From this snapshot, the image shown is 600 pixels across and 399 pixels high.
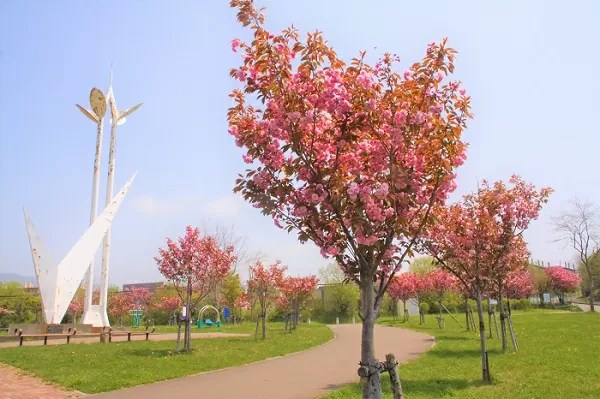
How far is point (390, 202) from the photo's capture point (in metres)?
5.31

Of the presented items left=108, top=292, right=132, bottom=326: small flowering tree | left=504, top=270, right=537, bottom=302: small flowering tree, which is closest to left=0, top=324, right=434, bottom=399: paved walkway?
left=504, top=270, right=537, bottom=302: small flowering tree

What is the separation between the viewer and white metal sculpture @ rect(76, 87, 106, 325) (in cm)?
3134

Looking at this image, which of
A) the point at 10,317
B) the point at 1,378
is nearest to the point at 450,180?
the point at 1,378

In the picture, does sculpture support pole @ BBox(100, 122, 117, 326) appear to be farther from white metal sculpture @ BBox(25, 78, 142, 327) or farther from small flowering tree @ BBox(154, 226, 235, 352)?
small flowering tree @ BBox(154, 226, 235, 352)

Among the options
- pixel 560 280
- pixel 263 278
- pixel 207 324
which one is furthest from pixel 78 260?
pixel 560 280

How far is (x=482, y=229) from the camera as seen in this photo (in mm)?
12109

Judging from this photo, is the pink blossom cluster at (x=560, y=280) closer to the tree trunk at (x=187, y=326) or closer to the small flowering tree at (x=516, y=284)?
the small flowering tree at (x=516, y=284)

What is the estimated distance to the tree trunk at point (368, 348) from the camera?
194 inches

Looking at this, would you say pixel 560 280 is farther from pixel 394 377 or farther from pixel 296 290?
pixel 394 377

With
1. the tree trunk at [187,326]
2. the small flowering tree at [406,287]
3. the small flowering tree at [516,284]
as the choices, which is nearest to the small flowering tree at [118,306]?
the small flowering tree at [406,287]

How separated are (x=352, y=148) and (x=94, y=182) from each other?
31.7 m

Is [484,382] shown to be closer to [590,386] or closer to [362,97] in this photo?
[590,386]

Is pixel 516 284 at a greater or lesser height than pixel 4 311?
greater

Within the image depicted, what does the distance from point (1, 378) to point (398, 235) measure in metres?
11.8
